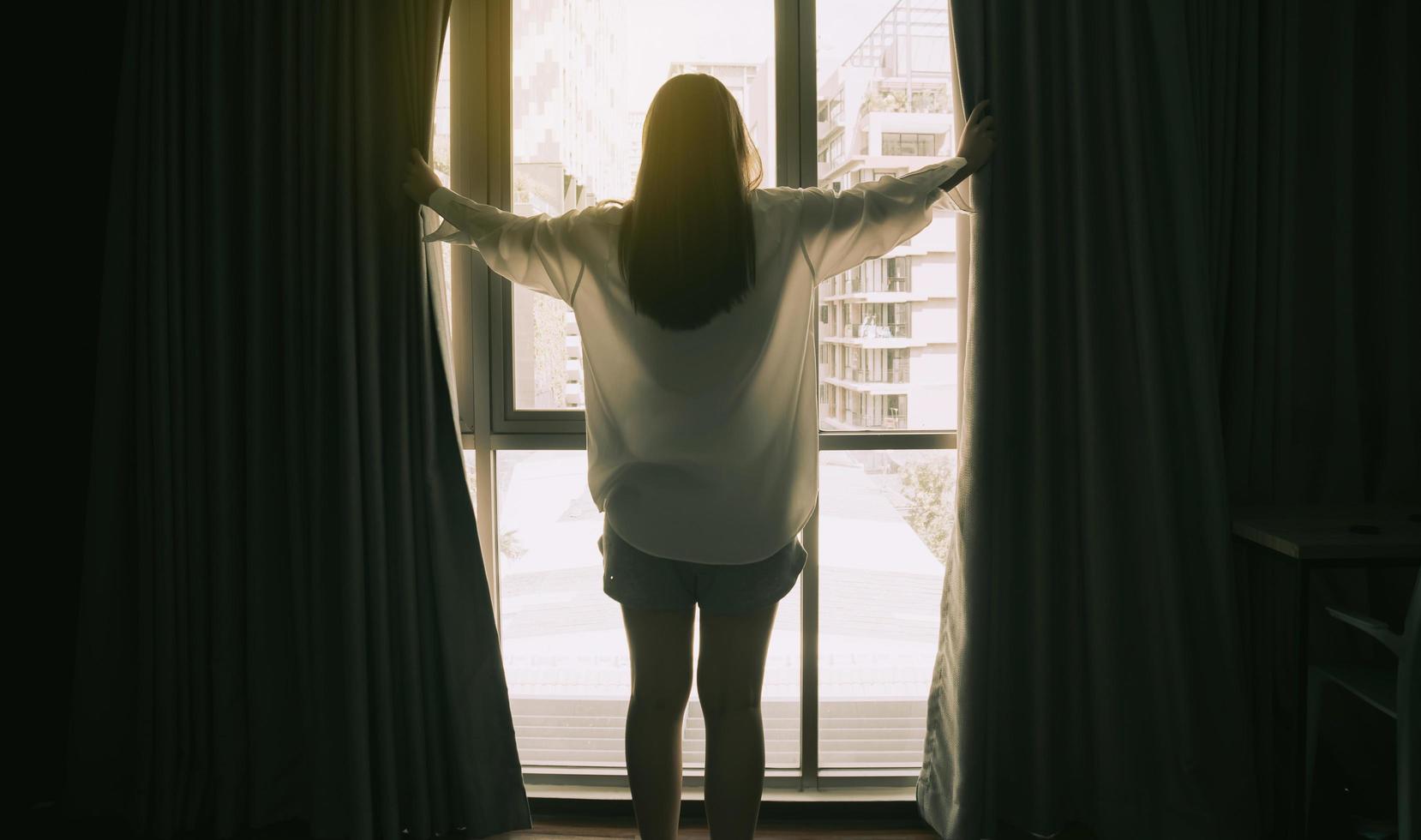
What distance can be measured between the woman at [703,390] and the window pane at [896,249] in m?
0.37

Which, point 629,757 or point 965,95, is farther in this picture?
point 965,95

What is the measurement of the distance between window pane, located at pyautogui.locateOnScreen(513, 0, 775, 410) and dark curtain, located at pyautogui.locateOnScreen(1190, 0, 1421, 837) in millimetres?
949

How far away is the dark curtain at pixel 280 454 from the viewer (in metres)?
1.60

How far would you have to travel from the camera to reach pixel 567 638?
1.85 meters

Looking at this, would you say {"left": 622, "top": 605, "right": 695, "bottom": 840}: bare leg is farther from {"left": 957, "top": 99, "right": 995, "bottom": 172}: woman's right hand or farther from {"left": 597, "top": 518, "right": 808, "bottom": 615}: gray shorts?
{"left": 957, "top": 99, "right": 995, "bottom": 172}: woman's right hand

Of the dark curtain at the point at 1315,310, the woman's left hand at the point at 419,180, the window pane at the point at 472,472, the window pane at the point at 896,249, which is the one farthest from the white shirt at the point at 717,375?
the dark curtain at the point at 1315,310

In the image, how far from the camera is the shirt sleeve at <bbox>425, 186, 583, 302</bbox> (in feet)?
Result: 4.47

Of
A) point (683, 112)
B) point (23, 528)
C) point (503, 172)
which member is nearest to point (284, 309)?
point (503, 172)

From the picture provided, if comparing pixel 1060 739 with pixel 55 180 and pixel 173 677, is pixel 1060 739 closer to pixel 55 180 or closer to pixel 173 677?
pixel 173 677

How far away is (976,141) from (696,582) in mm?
1003

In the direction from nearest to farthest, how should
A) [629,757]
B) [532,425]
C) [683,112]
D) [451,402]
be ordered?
[683,112] < [629,757] < [451,402] < [532,425]

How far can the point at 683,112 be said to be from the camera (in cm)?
122

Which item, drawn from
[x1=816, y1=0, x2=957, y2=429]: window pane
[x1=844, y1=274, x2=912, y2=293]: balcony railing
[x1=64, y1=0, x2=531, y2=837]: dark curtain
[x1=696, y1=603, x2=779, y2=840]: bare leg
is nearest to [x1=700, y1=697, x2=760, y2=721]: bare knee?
[x1=696, y1=603, x2=779, y2=840]: bare leg

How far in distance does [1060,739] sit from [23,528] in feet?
7.48
